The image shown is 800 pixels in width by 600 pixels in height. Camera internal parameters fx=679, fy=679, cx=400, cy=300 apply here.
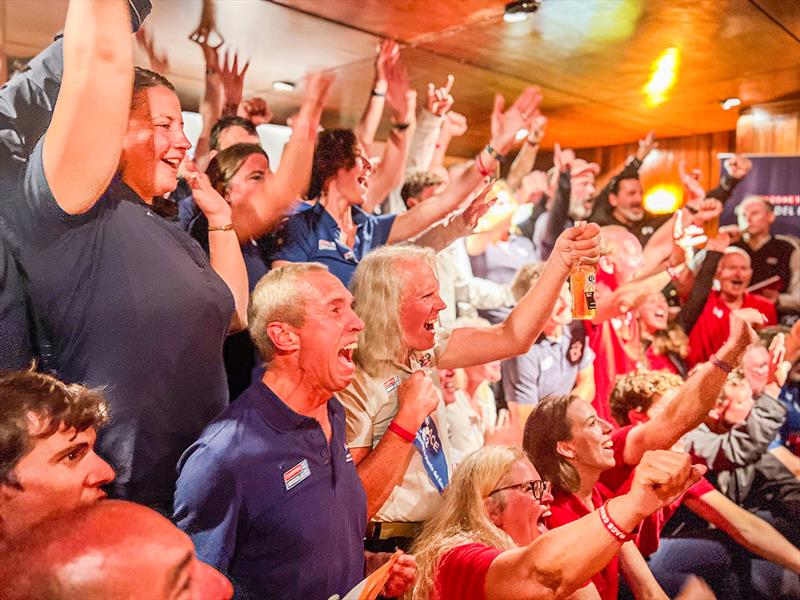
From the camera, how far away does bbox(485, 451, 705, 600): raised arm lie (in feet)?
4.83

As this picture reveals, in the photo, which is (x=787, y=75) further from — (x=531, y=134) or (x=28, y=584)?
(x=28, y=584)

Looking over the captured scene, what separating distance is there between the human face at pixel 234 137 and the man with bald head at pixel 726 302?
330 centimetres

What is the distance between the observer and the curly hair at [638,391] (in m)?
2.83

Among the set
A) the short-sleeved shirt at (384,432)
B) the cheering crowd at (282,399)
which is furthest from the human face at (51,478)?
the short-sleeved shirt at (384,432)

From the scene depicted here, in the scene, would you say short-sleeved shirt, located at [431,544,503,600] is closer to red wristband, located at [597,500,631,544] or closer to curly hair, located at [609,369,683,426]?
red wristband, located at [597,500,631,544]

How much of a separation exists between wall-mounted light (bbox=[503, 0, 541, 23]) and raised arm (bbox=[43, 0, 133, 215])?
195cm

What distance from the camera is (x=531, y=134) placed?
4449 millimetres

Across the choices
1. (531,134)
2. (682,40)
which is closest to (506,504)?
(682,40)

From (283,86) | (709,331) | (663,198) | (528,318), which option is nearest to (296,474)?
(528,318)

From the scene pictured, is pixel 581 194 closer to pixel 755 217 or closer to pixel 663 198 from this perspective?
pixel 755 217

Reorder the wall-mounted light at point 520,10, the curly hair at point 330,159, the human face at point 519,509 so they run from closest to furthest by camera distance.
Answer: the human face at point 519,509
the curly hair at point 330,159
the wall-mounted light at point 520,10

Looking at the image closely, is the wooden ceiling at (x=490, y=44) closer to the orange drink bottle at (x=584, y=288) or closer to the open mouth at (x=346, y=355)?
the open mouth at (x=346, y=355)

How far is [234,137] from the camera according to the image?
227 cm

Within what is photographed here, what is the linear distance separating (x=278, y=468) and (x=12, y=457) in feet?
1.61
